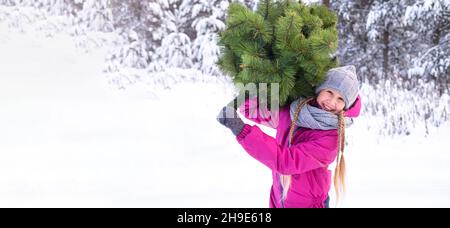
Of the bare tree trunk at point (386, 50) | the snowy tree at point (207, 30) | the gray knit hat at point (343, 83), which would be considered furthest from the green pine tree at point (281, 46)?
the bare tree trunk at point (386, 50)

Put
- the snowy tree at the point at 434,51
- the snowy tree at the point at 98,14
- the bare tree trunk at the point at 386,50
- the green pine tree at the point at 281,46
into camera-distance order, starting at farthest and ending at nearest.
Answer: the snowy tree at the point at 98,14 → the bare tree trunk at the point at 386,50 → the snowy tree at the point at 434,51 → the green pine tree at the point at 281,46

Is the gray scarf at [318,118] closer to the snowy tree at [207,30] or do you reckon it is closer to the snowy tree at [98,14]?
the snowy tree at [207,30]

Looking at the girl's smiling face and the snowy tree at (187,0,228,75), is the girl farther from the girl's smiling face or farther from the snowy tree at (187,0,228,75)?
the snowy tree at (187,0,228,75)

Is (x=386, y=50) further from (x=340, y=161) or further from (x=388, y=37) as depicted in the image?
(x=340, y=161)

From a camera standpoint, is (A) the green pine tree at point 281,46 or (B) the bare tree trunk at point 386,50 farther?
(B) the bare tree trunk at point 386,50

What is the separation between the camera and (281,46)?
216 cm

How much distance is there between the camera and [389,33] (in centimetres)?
1087

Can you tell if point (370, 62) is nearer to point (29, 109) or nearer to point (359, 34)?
point (359, 34)

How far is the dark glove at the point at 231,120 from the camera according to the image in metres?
2.07

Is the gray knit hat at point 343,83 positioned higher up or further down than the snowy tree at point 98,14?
further down

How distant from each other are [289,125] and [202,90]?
22.8 ft

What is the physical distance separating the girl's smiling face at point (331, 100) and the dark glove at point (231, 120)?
39 cm

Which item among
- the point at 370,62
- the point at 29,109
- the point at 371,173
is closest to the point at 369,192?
the point at 371,173

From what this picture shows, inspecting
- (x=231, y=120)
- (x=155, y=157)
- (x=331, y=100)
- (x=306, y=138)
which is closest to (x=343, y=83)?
(x=331, y=100)
